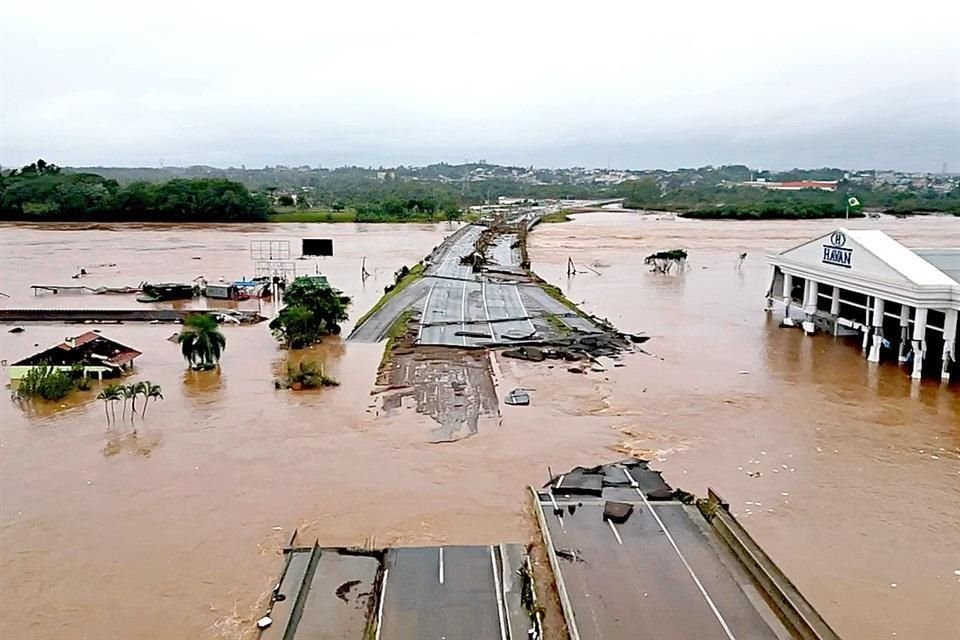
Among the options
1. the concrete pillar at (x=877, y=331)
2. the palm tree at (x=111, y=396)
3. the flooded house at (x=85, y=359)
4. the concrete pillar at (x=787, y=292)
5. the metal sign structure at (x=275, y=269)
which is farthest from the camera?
the metal sign structure at (x=275, y=269)

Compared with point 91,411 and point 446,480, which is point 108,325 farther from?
point 446,480

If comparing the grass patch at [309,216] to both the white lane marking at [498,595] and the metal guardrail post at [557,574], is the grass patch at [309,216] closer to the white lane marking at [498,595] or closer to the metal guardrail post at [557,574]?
the metal guardrail post at [557,574]

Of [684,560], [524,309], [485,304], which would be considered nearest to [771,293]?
[524,309]

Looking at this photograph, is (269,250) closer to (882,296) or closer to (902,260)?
(882,296)

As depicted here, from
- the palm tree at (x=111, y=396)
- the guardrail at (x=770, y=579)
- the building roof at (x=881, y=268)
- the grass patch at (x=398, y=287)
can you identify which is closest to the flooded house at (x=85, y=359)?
the palm tree at (x=111, y=396)

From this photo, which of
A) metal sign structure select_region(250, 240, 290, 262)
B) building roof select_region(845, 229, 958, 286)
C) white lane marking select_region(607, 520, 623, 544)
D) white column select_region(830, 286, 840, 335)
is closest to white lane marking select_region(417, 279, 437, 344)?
white column select_region(830, 286, 840, 335)

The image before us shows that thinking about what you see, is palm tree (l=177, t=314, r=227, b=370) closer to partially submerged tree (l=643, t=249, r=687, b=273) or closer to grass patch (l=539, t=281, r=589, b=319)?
grass patch (l=539, t=281, r=589, b=319)

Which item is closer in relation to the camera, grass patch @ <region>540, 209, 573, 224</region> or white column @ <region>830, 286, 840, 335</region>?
white column @ <region>830, 286, 840, 335</region>
